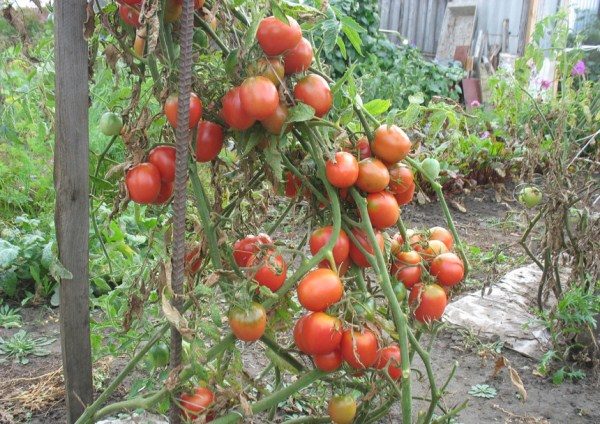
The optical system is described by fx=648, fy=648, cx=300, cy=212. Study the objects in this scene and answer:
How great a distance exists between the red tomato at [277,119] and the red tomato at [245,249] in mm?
264

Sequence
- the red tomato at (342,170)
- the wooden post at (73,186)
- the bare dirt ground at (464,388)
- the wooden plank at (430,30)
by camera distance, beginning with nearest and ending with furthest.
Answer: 1. the red tomato at (342,170)
2. the wooden post at (73,186)
3. the bare dirt ground at (464,388)
4. the wooden plank at (430,30)

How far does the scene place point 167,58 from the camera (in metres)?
1.17

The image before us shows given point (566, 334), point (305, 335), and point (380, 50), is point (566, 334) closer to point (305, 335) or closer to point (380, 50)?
point (305, 335)

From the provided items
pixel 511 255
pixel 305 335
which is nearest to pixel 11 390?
pixel 305 335

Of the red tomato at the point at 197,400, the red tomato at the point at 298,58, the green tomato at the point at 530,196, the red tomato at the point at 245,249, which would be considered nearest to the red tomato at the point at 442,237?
the red tomato at the point at 245,249

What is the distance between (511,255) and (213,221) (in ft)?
10.0

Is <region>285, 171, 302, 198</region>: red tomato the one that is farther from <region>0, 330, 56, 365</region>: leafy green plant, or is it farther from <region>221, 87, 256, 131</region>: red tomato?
<region>0, 330, 56, 365</region>: leafy green plant

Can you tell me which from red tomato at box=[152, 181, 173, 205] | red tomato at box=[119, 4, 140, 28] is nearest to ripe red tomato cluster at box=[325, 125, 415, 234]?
red tomato at box=[152, 181, 173, 205]

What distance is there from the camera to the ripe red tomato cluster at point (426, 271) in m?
1.26

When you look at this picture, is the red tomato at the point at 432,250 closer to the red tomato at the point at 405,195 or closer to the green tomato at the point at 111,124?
the red tomato at the point at 405,195

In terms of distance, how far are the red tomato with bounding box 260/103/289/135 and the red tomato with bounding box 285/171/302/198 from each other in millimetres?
206

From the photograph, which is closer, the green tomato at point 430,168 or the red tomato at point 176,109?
the red tomato at point 176,109

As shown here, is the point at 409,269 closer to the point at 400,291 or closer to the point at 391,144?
the point at 400,291

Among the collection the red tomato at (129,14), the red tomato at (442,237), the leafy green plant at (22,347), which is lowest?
the leafy green plant at (22,347)
